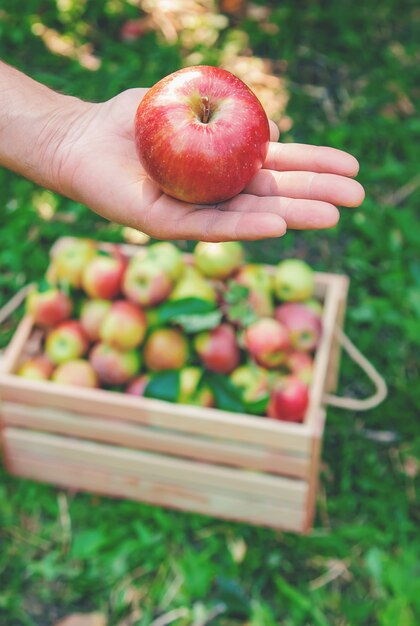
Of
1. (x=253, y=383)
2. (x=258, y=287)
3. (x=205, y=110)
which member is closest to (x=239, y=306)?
(x=258, y=287)

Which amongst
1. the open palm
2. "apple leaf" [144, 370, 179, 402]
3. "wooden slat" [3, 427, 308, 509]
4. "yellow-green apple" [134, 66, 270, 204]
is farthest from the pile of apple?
"yellow-green apple" [134, 66, 270, 204]

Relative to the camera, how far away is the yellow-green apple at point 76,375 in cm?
207

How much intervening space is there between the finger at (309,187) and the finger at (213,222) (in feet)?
0.25

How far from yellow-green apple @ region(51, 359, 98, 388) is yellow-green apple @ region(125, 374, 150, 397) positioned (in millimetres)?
107

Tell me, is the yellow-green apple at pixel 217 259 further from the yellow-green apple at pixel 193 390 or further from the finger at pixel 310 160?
the finger at pixel 310 160

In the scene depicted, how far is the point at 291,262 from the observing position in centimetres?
217

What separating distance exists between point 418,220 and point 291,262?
0.99 meters

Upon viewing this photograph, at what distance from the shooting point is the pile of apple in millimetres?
2011

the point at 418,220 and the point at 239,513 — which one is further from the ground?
the point at 418,220

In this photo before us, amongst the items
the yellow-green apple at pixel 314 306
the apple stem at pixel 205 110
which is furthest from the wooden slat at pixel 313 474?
the apple stem at pixel 205 110

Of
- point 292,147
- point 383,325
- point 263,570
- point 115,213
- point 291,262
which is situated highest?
point 292,147

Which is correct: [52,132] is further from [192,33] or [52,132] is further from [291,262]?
[192,33]

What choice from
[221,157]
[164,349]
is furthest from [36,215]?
[221,157]

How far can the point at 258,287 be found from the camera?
7.06ft
